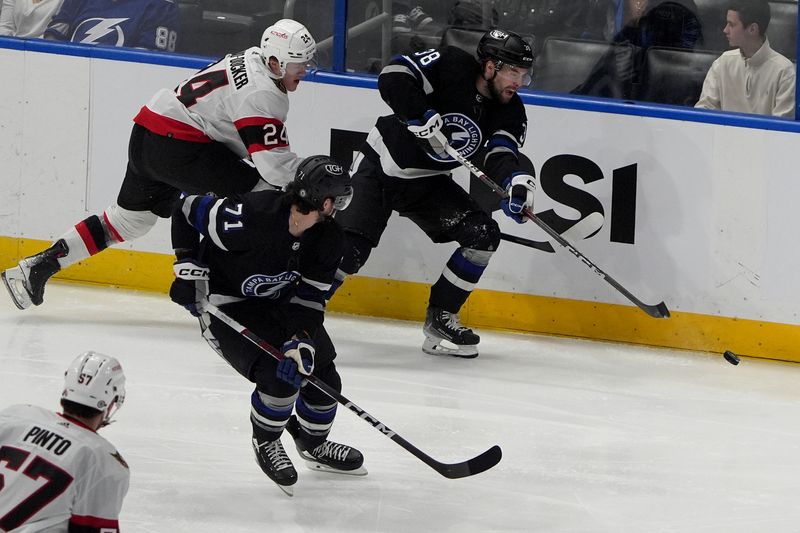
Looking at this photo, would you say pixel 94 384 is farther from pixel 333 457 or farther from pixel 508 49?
pixel 508 49

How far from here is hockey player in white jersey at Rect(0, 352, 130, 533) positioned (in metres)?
2.21

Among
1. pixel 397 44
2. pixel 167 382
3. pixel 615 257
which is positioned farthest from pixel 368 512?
pixel 397 44

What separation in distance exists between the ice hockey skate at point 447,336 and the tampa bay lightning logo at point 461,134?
0.56 meters

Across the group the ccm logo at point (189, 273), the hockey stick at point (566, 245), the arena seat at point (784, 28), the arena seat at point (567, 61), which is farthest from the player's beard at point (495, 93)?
the ccm logo at point (189, 273)

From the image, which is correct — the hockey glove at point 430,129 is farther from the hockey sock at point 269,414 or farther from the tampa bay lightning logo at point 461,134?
the hockey sock at point 269,414

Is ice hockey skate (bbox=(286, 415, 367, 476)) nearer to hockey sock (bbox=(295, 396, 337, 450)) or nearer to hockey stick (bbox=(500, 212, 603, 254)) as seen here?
hockey sock (bbox=(295, 396, 337, 450))

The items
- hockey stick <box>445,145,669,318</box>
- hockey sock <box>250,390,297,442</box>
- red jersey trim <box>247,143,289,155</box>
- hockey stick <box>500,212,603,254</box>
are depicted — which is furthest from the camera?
hockey stick <box>500,212,603,254</box>

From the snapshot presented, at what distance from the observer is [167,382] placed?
422 cm

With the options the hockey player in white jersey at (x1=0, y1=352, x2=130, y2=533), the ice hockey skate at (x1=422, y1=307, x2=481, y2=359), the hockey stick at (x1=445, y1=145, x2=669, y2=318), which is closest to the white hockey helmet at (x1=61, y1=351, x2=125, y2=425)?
the hockey player in white jersey at (x1=0, y1=352, x2=130, y2=533)

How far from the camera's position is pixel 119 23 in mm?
5246

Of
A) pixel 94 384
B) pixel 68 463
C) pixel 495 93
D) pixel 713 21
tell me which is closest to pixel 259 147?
pixel 495 93

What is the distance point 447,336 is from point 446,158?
0.62 m

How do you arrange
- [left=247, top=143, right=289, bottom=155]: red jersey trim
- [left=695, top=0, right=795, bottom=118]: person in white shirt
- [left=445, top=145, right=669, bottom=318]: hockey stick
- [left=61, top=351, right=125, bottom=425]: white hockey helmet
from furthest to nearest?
[left=695, top=0, right=795, bottom=118]: person in white shirt
[left=445, top=145, right=669, bottom=318]: hockey stick
[left=247, top=143, right=289, bottom=155]: red jersey trim
[left=61, top=351, right=125, bottom=425]: white hockey helmet

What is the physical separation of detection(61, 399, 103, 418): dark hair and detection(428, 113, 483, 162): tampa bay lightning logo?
2.46 m
